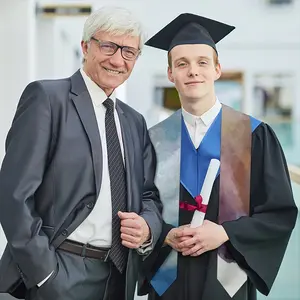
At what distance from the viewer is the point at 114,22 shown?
67.0 inches

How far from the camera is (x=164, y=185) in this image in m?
1.90

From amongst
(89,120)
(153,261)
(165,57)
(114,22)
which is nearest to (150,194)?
(153,261)

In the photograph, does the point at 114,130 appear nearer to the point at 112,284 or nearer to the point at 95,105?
the point at 95,105

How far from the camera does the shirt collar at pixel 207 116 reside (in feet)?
6.08

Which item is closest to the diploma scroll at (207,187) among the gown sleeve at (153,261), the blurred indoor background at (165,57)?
the gown sleeve at (153,261)

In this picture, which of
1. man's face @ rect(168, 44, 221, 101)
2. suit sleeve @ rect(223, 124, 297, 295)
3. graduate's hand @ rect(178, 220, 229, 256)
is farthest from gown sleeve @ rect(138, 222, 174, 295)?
man's face @ rect(168, 44, 221, 101)

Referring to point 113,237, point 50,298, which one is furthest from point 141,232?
point 50,298

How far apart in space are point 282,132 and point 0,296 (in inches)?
325

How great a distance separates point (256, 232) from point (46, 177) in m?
0.72

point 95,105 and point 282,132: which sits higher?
point 95,105

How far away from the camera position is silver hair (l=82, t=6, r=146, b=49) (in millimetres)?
1704

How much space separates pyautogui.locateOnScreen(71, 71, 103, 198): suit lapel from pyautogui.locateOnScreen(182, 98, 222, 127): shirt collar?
343mm

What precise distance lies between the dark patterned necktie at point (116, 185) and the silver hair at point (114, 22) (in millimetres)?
246

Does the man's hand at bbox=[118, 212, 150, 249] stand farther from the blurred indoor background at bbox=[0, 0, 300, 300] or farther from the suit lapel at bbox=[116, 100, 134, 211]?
the blurred indoor background at bbox=[0, 0, 300, 300]
